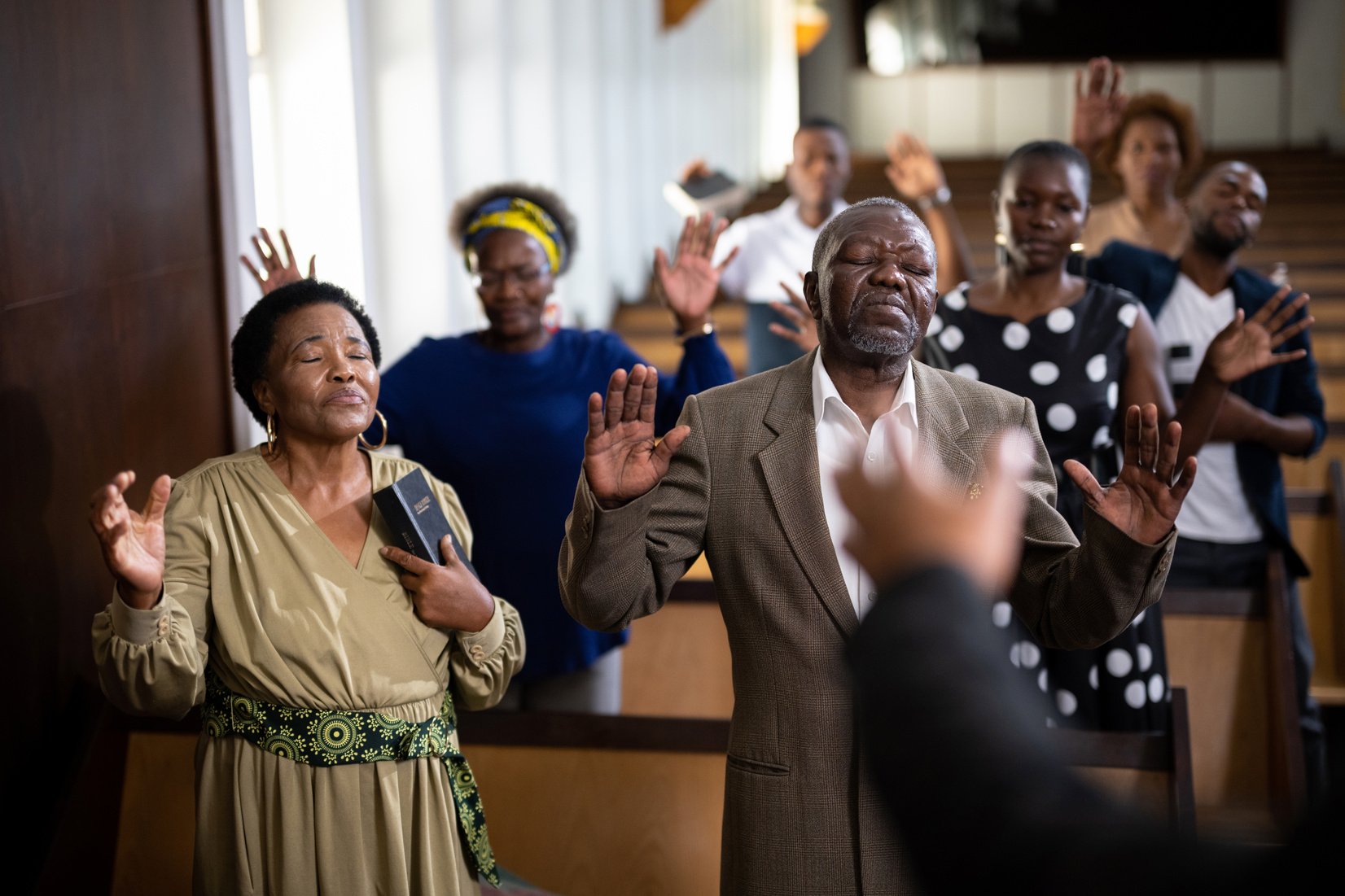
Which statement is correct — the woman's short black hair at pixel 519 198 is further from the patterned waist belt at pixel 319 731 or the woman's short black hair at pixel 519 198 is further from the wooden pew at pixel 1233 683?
the wooden pew at pixel 1233 683

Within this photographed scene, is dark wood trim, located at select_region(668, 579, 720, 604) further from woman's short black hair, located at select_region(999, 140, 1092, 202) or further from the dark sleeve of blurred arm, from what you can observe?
the dark sleeve of blurred arm

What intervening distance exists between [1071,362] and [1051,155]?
47cm

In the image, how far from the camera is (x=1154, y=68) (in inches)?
609

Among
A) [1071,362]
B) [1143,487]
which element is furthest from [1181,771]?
[1143,487]

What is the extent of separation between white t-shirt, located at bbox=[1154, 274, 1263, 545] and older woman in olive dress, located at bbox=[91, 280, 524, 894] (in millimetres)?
2062

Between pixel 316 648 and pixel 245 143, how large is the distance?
1796mm

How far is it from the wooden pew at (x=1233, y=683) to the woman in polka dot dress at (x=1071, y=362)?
1.37 feet

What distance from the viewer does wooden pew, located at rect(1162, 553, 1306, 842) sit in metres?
3.14

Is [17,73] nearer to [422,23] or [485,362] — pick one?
[485,362]

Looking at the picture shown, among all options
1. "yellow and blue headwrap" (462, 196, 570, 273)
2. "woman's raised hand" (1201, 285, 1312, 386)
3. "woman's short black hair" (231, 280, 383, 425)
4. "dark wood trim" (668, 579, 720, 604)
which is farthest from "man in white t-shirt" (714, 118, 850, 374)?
"woman's short black hair" (231, 280, 383, 425)

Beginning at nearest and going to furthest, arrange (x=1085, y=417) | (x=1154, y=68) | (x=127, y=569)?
(x=127, y=569)
(x=1085, y=417)
(x=1154, y=68)

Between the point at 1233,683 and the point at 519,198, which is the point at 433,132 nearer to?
the point at 519,198

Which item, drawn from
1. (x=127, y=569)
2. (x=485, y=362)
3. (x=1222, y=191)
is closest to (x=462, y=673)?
(x=127, y=569)

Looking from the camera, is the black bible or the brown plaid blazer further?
the black bible
